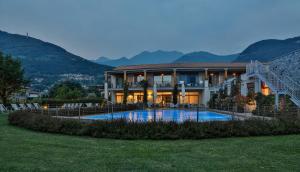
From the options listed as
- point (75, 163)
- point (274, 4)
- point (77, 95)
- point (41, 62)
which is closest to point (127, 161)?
point (75, 163)

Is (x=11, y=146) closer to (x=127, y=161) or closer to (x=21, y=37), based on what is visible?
(x=127, y=161)

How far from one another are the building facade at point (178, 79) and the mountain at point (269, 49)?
45.4 m

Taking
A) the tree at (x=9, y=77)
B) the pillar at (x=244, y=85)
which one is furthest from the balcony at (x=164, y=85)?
the tree at (x=9, y=77)

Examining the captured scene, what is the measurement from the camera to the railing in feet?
52.3

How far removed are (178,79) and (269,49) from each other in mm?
58584

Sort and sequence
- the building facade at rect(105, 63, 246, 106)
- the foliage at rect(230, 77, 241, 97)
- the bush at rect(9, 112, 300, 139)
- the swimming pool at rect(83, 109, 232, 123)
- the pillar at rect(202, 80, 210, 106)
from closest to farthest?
the bush at rect(9, 112, 300, 139) < the swimming pool at rect(83, 109, 232, 123) < the foliage at rect(230, 77, 241, 97) < the pillar at rect(202, 80, 210, 106) < the building facade at rect(105, 63, 246, 106)

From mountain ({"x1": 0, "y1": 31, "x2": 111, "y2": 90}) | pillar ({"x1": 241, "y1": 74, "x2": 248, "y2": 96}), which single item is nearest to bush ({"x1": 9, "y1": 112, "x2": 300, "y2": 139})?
pillar ({"x1": 241, "y1": 74, "x2": 248, "y2": 96})

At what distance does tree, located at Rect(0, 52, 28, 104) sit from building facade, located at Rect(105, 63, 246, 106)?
12773 mm

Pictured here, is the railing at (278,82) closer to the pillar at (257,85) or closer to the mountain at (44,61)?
the pillar at (257,85)

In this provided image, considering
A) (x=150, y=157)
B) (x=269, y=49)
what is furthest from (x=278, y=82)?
(x=269, y=49)

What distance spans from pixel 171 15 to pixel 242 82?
51898mm

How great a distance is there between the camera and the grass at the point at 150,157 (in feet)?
17.5

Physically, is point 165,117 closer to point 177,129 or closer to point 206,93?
point 177,129

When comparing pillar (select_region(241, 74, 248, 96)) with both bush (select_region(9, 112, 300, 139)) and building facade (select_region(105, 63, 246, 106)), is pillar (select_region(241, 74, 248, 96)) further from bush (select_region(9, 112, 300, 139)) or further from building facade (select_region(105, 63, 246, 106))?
bush (select_region(9, 112, 300, 139))
